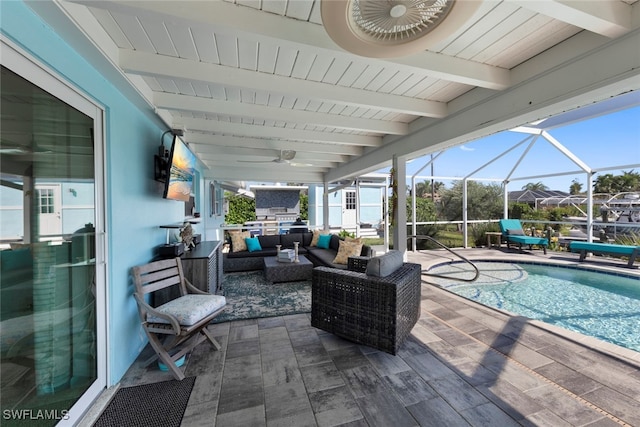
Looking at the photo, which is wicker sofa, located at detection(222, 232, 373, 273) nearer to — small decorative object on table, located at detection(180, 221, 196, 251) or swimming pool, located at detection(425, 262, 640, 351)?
small decorative object on table, located at detection(180, 221, 196, 251)

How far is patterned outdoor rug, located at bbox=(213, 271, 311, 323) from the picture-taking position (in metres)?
3.30

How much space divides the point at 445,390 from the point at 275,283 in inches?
132

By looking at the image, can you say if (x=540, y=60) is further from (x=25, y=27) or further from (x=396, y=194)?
(x=25, y=27)

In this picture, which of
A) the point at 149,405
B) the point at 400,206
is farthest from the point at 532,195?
the point at 149,405

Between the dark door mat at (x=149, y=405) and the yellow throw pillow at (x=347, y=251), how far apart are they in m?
3.12

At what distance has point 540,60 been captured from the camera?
6.90 feet

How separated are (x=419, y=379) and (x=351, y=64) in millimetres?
2815

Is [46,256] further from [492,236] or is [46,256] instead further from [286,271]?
[492,236]

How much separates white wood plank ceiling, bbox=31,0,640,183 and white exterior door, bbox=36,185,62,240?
3.16 ft

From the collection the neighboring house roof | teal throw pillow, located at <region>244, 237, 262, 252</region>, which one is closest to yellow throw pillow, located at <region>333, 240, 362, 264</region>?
teal throw pillow, located at <region>244, 237, 262, 252</region>

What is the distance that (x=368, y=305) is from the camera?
2.32 meters

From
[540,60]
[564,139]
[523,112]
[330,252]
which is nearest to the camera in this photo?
[540,60]

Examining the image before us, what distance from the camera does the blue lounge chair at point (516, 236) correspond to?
7305 mm

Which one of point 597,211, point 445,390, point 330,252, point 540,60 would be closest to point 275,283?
point 330,252
